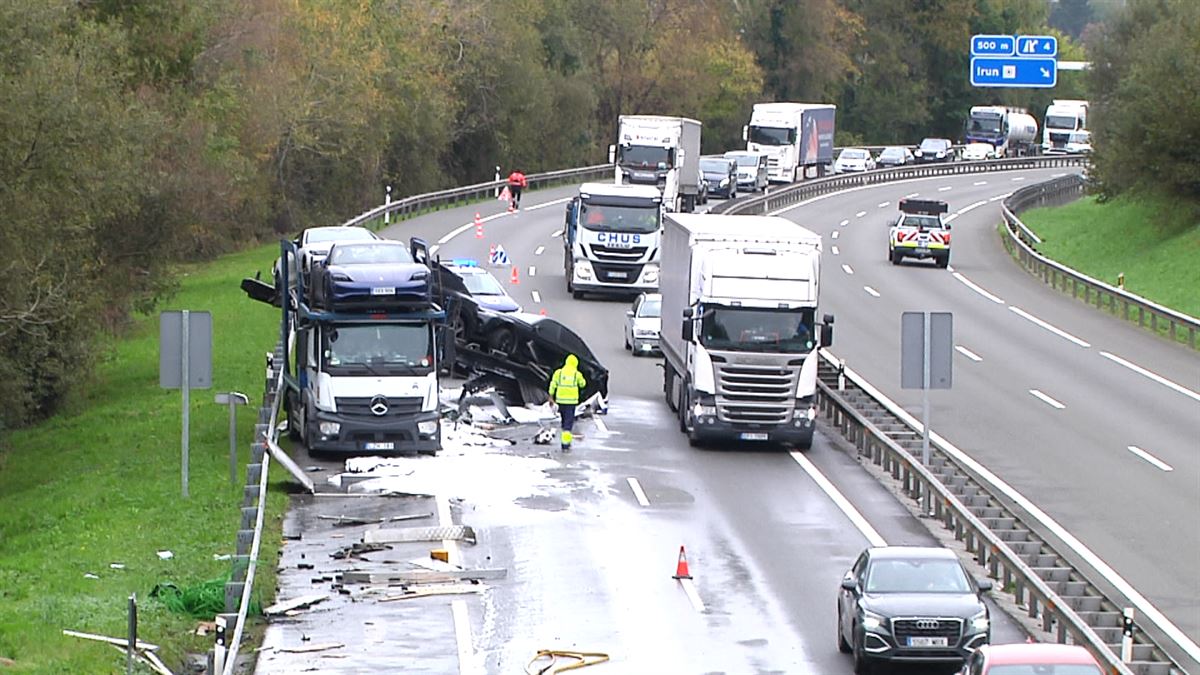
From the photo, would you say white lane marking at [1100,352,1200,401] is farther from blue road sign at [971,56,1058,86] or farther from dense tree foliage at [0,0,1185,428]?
blue road sign at [971,56,1058,86]

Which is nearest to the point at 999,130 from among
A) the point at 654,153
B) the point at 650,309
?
the point at 654,153

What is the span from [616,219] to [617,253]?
3.12ft

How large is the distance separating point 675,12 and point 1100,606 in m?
102

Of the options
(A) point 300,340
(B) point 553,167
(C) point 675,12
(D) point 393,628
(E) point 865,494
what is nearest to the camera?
(D) point 393,628

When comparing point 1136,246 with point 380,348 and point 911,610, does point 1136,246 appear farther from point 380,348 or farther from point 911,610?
point 911,610

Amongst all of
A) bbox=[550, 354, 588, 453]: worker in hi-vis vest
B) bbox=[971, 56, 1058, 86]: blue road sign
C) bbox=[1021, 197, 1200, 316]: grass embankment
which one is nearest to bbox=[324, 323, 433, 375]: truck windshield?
bbox=[550, 354, 588, 453]: worker in hi-vis vest

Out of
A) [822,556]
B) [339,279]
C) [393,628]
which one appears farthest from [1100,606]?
[339,279]

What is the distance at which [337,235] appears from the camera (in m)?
43.0

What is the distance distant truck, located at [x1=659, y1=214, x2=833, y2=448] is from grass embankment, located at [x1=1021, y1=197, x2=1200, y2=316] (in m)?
20.5

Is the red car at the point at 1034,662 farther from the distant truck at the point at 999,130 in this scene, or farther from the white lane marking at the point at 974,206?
the distant truck at the point at 999,130

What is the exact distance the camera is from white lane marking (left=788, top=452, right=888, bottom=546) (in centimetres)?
2561

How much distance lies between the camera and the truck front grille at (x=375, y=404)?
30.2 m

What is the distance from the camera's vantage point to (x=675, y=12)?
119625mm

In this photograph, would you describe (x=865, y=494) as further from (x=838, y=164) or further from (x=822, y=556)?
(x=838, y=164)
